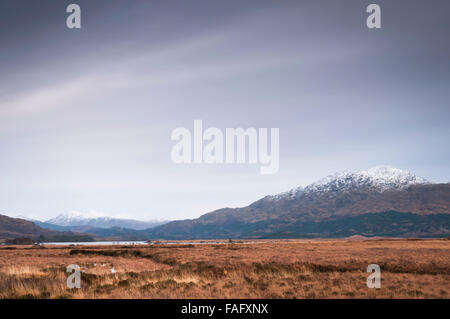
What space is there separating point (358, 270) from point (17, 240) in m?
204

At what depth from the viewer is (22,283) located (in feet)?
62.0
